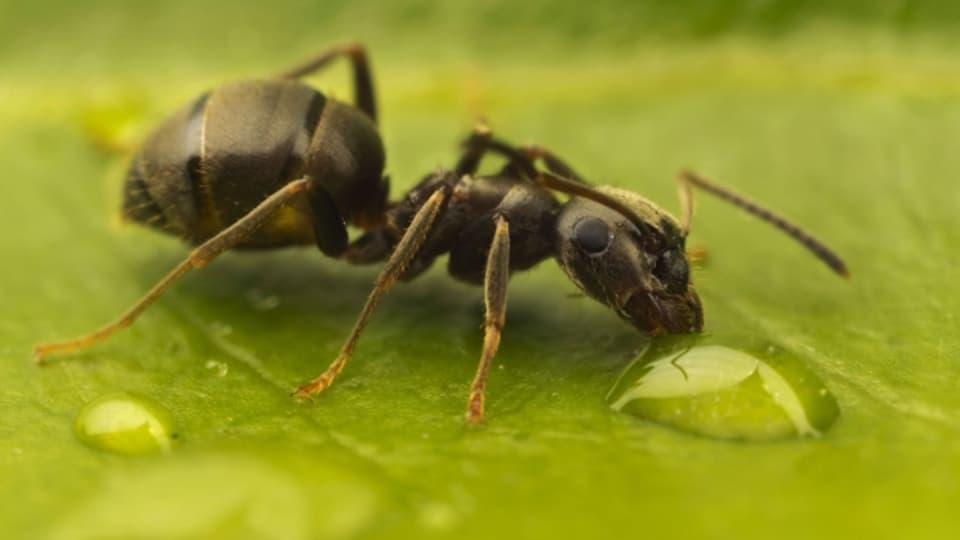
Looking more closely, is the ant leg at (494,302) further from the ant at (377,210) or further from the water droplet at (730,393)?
the water droplet at (730,393)

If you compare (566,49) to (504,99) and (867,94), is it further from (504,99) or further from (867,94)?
(867,94)

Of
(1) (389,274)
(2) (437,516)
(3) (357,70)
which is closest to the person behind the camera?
(2) (437,516)

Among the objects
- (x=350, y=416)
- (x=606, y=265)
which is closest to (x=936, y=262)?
(x=606, y=265)

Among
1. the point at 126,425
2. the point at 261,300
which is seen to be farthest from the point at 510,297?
the point at 126,425

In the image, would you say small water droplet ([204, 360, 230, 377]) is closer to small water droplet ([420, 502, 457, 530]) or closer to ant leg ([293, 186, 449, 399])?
ant leg ([293, 186, 449, 399])

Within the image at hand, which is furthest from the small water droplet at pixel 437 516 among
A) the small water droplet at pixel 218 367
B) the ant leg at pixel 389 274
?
the small water droplet at pixel 218 367

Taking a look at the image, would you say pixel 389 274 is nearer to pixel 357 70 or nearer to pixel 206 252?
pixel 206 252

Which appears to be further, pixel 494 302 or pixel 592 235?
pixel 592 235
